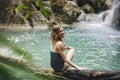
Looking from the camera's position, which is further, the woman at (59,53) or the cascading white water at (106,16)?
the cascading white water at (106,16)

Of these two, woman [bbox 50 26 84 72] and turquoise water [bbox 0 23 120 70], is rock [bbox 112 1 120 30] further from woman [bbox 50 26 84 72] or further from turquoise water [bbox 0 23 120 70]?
woman [bbox 50 26 84 72]

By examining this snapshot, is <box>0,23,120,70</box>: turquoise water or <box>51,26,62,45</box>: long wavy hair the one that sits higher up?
<box>51,26,62,45</box>: long wavy hair

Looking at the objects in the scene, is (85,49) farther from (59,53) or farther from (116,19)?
(116,19)

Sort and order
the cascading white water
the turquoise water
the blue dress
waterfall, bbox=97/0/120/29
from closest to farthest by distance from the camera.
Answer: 1. the blue dress
2. the turquoise water
3. waterfall, bbox=97/0/120/29
4. the cascading white water

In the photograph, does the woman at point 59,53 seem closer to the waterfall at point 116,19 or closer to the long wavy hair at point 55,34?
the long wavy hair at point 55,34

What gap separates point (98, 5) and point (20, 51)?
3121 centimetres

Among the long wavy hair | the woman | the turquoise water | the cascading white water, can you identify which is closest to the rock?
the cascading white water

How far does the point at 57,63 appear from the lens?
5.92m

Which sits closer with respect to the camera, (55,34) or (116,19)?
(55,34)

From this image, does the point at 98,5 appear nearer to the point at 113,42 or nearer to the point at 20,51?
the point at 113,42

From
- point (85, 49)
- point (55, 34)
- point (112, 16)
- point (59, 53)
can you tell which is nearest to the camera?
point (55, 34)

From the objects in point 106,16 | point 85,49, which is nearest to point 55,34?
point 85,49

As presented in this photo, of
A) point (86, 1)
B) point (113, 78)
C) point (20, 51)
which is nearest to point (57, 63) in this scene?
point (113, 78)

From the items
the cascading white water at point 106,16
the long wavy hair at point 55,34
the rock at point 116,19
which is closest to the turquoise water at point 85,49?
the long wavy hair at point 55,34
